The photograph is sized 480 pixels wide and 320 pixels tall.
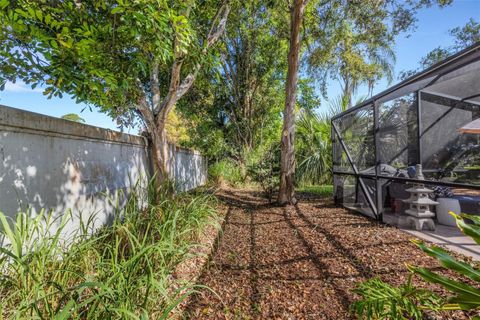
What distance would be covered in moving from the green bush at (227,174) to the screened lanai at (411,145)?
15.6 ft

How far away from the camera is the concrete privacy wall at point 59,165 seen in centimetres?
204

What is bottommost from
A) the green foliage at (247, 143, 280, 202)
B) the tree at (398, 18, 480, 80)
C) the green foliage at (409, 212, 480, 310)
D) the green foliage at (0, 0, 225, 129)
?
the green foliage at (409, 212, 480, 310)

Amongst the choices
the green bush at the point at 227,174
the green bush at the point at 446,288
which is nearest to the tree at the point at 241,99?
the green bush at the point at 227,174

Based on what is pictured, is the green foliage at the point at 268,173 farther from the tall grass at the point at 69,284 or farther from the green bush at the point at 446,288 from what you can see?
the green bush at the point at 446,288

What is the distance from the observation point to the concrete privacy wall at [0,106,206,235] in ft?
6.71

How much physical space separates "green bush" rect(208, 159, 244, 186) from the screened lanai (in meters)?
4.76

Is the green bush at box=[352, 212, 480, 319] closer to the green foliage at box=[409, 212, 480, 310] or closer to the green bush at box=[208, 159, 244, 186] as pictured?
the green foliage at box=[409, 212, 480, 310]

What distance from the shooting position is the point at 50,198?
99.0 inches

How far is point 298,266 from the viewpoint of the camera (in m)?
2.67

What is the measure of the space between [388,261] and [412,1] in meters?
7.48

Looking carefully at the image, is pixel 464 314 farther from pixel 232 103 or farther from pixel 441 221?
pixel 232 103

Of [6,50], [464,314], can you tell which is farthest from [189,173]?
[464,314]

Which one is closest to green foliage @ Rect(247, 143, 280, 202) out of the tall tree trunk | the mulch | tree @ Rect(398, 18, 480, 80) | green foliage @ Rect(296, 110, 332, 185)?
the tall tree trunk

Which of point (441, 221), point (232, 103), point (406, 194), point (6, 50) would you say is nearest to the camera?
point (6, 50)
